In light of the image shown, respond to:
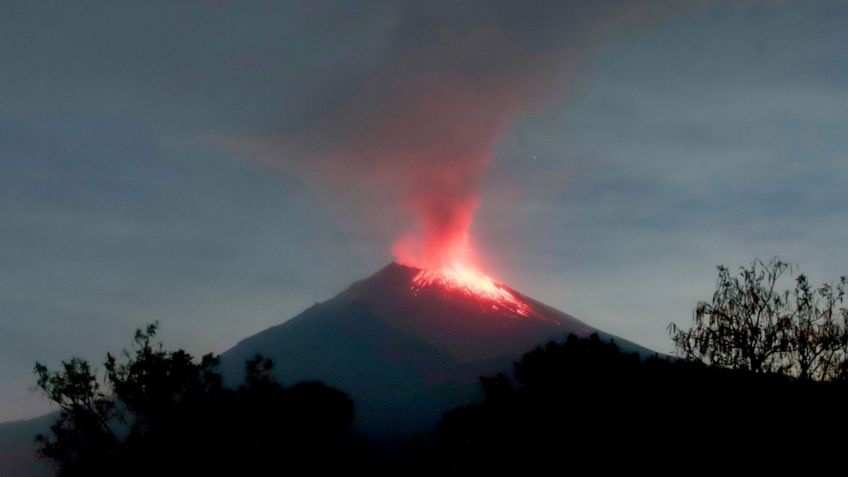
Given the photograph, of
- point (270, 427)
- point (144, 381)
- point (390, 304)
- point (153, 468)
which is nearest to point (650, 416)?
point (270, 427)

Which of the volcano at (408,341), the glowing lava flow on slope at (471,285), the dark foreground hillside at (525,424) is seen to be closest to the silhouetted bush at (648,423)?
the dark foreground hillside at (525,424)

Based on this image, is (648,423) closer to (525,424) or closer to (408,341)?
(525,424)

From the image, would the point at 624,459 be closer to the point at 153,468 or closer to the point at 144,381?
the point at 153,468

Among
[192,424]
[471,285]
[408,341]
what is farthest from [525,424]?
[471,285]

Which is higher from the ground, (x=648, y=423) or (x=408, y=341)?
(x=408, y=341)

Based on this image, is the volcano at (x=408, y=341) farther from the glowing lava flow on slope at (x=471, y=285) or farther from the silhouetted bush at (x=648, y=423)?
the silhouetted bush at (x=648, y=423)
